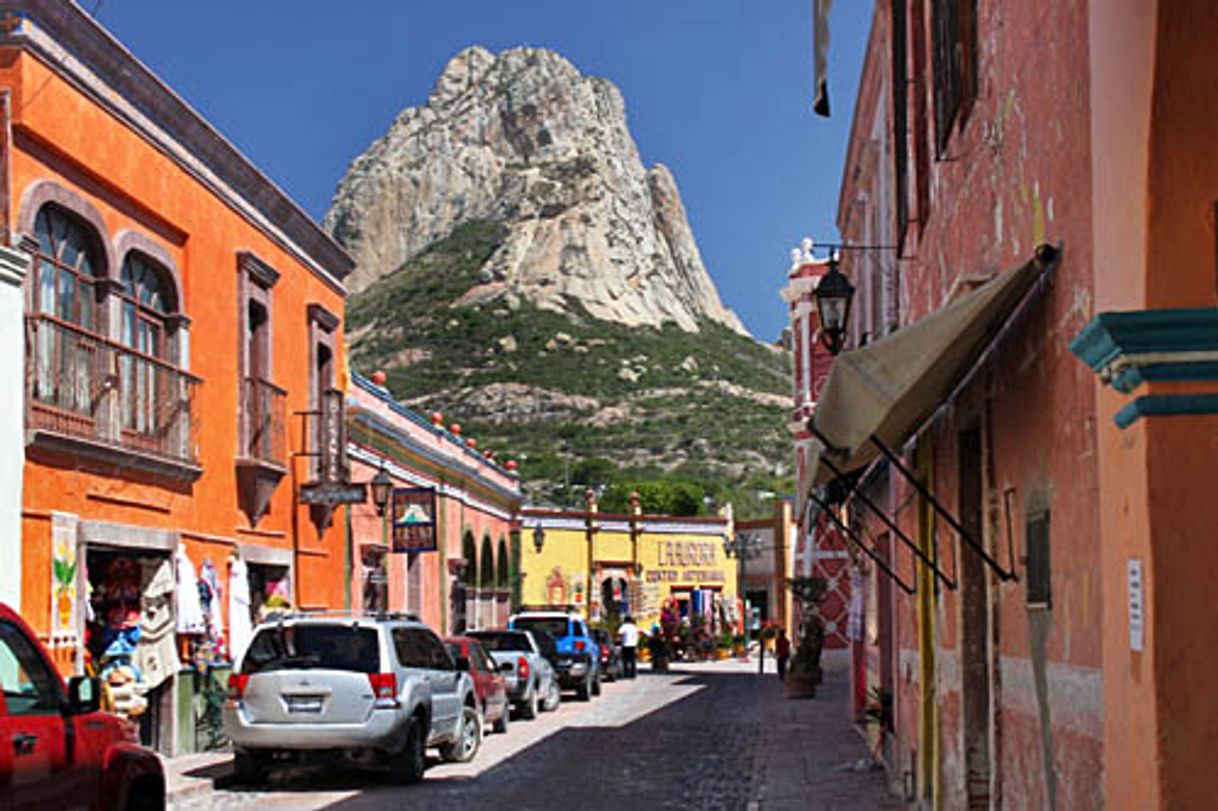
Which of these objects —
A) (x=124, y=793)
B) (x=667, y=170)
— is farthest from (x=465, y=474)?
(x=667, y=170)

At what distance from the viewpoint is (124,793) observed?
339 inches

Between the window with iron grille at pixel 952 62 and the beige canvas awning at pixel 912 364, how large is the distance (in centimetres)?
196

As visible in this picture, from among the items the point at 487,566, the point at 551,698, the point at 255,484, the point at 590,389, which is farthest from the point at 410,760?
the point at 590,389

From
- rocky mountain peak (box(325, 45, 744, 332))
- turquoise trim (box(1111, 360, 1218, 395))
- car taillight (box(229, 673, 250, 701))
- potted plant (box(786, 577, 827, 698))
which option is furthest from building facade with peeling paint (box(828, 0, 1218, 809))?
rocky mountain peak (box(325, 45, 744, 332))

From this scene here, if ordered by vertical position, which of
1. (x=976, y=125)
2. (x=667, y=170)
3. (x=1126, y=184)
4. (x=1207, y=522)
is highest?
(x=667, y=170)

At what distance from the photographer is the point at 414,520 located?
94.4 ft

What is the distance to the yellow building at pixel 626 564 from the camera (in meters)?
56.2

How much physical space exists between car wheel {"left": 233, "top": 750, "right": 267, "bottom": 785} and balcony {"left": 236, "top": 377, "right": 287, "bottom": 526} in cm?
542

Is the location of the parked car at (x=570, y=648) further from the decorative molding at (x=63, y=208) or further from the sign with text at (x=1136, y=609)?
the sign with text at (x=1136, y=609)

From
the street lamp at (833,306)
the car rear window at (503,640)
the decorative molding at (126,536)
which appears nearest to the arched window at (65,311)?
the decorative molding at (126,536)

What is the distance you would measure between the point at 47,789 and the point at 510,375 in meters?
93.8

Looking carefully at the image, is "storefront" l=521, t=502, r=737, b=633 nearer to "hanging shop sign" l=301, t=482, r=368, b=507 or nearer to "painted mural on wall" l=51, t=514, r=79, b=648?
"hanging shop sign" l=301, t=482, r=368, b=507

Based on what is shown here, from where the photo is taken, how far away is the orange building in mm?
15438

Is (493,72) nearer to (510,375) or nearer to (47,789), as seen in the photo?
(510,375)
